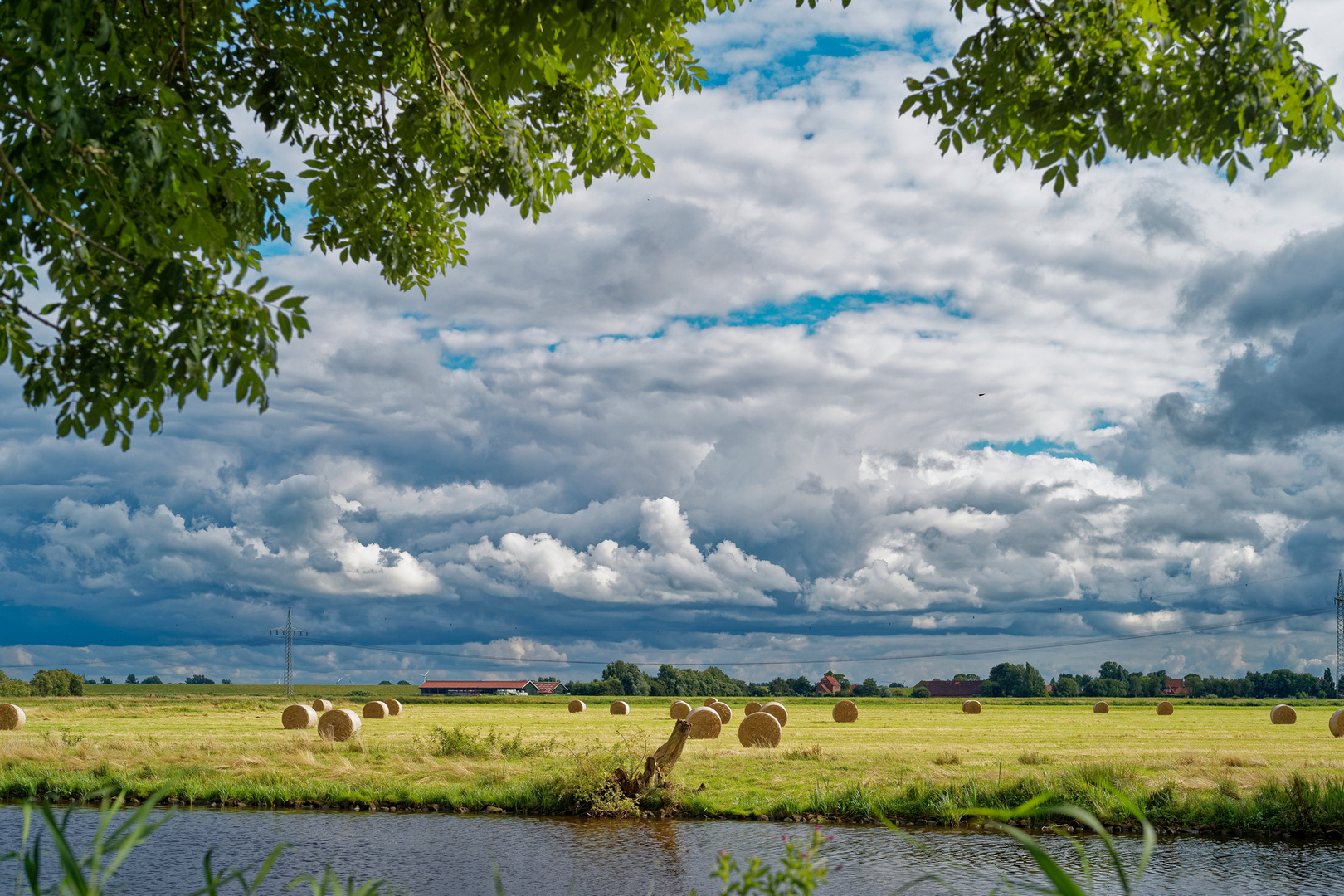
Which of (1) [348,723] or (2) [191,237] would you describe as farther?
(1) [348,723]

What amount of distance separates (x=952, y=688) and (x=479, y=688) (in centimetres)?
7458

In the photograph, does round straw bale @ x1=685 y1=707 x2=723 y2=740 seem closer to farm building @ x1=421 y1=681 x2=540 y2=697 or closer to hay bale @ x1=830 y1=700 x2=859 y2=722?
hay bale @ x1=830 y1=700 x2=859 y2=722

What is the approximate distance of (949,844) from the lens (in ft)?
57.4

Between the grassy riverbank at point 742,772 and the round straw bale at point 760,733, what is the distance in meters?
0.63

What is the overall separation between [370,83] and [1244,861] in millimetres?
18153

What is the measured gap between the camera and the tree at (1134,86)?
22.1 feet

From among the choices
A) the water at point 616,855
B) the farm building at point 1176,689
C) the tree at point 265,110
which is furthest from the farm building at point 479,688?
the tree at point 265,110

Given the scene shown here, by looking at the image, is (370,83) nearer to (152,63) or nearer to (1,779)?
(152,63)

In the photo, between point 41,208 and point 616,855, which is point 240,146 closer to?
point 41,208

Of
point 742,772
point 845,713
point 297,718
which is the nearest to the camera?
point 742,772

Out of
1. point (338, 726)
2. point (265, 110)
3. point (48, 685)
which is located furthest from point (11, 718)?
point (48, 685)

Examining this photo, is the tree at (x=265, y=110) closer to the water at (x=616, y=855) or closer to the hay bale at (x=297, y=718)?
the water at (x=616, y=855)

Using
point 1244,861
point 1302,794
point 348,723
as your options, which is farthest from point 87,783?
point 1302,794

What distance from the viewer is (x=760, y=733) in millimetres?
32281
